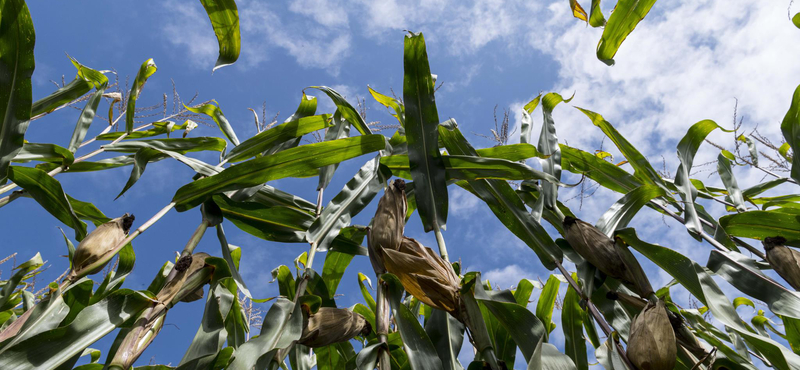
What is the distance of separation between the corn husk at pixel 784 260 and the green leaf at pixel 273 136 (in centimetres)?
74

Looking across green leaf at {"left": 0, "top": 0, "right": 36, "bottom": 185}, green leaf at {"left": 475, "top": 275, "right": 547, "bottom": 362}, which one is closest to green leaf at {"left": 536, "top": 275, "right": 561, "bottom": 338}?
green leaf at {"left": 475, "top": 275, "right": 547, "bottom": 362}

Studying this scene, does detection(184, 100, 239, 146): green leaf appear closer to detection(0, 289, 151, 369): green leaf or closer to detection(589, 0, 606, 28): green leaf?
detection(0, 289, 151, 369): green leaf

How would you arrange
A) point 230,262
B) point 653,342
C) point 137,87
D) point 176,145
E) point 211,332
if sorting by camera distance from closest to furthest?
point 653,342 < point 211,332 < point 230,262 < point 176,145 < point 137,87

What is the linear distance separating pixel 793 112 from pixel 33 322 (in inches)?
47.3

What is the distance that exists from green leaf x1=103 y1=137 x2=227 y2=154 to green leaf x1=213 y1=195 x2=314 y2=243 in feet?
0.81

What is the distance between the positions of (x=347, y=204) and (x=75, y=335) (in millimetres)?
366

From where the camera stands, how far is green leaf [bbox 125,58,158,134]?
1.03 metres

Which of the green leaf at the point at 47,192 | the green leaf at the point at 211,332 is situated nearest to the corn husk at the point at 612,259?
the green leaf at the point at 211,332

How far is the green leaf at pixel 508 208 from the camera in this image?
692mm

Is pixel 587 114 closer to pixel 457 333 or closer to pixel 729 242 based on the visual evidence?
pixel 729 242

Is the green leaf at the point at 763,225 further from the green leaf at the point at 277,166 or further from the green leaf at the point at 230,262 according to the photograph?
the green leaf at the point at 230,262

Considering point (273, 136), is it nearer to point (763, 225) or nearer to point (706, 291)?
point (706, 291)

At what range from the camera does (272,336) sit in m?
0.51

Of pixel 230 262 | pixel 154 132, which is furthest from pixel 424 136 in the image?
pixel 154 132
